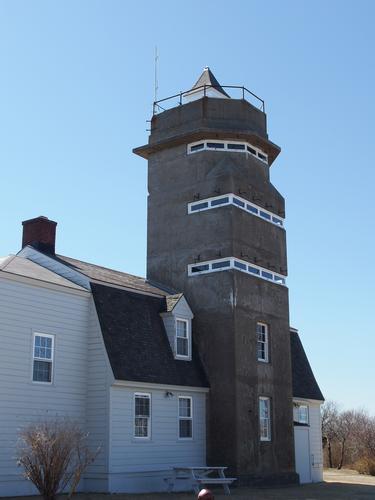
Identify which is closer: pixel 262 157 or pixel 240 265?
pixel 240 265

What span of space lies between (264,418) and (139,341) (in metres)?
6.73

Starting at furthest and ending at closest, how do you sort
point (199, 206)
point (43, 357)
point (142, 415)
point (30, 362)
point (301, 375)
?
point (301, 375) → point (199, 206) → point (142, 415) → point (43, 357) → point (30, 362)

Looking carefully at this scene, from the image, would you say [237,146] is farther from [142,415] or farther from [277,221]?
[142,415]

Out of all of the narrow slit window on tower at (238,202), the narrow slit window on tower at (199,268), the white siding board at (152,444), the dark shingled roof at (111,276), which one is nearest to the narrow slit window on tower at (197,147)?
the narrow slit window on tower at (238,202)

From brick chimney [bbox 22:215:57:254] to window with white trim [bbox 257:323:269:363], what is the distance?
897cm

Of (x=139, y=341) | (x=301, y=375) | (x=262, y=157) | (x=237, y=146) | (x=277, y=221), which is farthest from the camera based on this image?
(x=301, y=375)

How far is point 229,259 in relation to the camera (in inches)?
1075

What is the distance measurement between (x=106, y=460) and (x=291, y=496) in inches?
240

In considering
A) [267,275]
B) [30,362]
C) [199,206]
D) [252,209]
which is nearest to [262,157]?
[252,209]

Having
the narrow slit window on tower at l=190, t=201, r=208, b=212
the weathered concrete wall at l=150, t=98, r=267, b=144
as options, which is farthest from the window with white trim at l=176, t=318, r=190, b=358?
the weathered concrete wall at l=150, t=98, r=267, b=144

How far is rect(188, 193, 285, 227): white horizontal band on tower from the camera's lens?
1105 inches

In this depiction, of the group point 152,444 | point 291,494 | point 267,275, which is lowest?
point 291,494

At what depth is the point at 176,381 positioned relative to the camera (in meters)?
24.7

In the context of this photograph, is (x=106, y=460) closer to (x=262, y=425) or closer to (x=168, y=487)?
(x=168, y=487)
